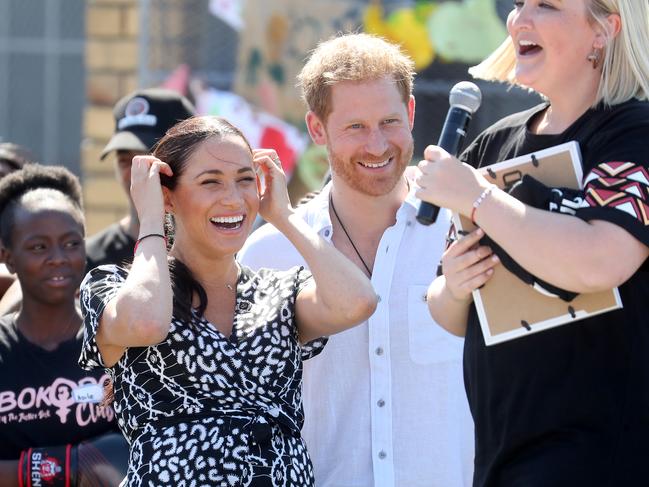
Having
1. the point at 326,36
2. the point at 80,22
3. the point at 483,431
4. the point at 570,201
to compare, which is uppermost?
the point at 80,22

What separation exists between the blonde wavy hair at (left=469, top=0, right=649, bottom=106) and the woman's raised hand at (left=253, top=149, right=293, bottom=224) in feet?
3.75

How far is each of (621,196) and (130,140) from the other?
3.58 m

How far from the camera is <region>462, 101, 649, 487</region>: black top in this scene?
105 inches

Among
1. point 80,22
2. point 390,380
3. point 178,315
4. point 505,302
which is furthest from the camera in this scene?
point 80,22

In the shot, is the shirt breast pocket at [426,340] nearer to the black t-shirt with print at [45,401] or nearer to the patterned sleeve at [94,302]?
the patterned sleeve at [94,302]

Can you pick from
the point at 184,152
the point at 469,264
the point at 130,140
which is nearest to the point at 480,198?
the point at 469,264

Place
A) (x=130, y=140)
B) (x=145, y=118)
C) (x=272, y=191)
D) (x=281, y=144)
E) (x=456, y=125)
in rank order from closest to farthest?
(x=456, y=125) < (x=272, y=191) < (x=130, y=140) < (x=145, y=118) < (x=281, y=144)

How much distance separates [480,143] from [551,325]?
0.67 meters

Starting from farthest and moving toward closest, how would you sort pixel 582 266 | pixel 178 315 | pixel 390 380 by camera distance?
pixel 390 380
pixel 178 315
pixel 582 266

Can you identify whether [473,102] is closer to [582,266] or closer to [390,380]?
[582,266]

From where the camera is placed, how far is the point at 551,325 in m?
2.72

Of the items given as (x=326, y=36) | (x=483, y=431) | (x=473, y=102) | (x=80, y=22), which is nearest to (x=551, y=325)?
(x=483, y=431)

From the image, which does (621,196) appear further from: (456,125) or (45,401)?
(45,401)

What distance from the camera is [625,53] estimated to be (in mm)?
2777
